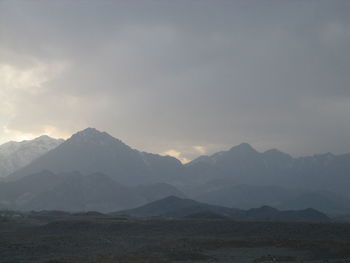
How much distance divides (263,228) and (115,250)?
34131mm

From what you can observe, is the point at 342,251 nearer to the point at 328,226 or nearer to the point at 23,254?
the point at 328,226

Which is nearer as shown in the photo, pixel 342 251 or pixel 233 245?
pixel 342 251

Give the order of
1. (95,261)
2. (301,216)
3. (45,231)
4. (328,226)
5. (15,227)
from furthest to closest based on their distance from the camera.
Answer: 1. (301,216)
2. (15,227)
3. (45,231)
4. (328,226)
5. (95,261)

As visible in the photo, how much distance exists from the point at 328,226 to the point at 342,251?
31.3 m

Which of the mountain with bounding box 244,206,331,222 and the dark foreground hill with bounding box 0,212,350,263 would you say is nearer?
the dark foreground hill with bounding box 0,212,350,263

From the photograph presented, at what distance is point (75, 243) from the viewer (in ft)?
213

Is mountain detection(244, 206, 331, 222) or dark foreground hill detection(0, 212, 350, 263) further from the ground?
mountain detection(244, 206, 331, 222)

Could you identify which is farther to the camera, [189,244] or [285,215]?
[285,215]

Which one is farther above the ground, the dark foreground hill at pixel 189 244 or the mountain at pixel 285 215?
the mountain at pixel 285 215

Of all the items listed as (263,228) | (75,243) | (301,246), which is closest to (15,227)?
(75,243)

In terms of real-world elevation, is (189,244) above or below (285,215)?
below

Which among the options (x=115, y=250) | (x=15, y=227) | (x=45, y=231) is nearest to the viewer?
(x=115, y=250)

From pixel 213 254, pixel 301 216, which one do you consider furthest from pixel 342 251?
pixel 301 216

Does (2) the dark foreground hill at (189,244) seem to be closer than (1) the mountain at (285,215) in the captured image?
Yes
